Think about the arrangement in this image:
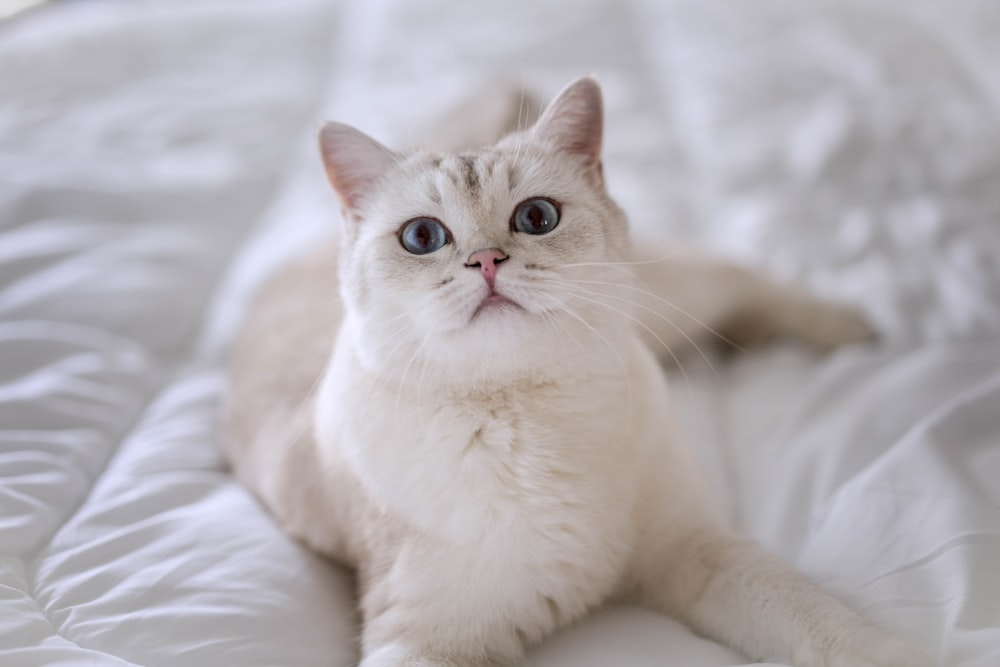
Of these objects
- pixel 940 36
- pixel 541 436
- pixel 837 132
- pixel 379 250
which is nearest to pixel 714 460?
pixel 541 436

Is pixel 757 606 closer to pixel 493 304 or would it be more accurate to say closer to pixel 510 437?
pixel 510 437

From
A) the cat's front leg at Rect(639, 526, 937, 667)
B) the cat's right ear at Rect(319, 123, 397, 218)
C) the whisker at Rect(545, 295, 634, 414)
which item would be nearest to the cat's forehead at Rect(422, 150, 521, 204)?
the cat's right ear at Rect(319, 123, 397, 218)

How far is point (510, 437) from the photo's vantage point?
4.80ft

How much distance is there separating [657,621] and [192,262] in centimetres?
181

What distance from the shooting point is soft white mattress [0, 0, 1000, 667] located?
1.46m

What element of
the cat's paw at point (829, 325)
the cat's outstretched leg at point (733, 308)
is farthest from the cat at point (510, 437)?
the cat's paw at point (829, 325)

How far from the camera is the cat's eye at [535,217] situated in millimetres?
1521

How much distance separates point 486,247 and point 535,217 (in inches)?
6.4

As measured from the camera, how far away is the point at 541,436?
1472 mm

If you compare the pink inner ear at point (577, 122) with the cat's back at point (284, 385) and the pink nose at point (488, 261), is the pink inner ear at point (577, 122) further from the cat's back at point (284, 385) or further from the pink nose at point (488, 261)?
the cat's back at point (284, 385)

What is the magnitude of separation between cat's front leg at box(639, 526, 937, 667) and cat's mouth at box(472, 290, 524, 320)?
0.56 metres

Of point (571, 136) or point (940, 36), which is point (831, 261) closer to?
point (571, 136)

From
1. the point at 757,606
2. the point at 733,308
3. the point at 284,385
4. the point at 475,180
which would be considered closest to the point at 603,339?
the point at 475,180

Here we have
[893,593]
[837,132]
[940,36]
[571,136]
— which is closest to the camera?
[893,593]
